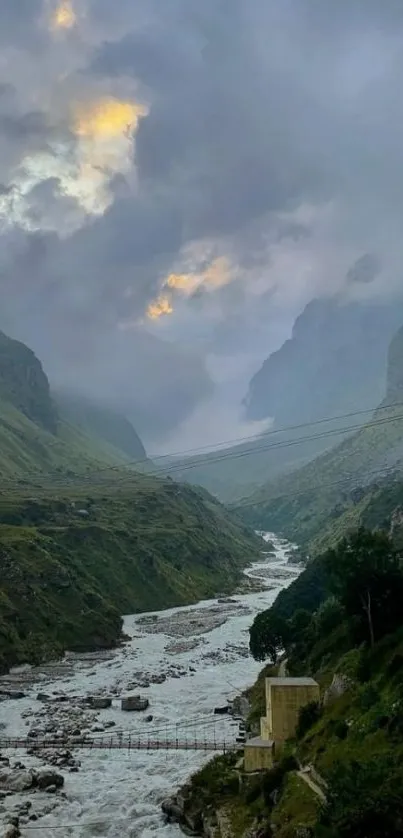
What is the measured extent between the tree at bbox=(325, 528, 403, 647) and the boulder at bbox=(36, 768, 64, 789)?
28.0 m

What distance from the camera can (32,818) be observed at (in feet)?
164

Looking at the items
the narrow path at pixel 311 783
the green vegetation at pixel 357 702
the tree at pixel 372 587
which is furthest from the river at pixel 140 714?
the tree at pixel 372 587

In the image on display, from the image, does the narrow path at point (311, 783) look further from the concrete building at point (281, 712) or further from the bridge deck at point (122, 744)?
the bridge deck at point (122, 744)

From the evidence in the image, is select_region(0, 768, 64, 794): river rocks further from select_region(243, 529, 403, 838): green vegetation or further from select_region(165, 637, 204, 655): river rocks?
select_region(165, 637, 204, 655): river rocks

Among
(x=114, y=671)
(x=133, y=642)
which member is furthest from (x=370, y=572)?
(x=133, y=642)

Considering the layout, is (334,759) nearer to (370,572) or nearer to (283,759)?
(283,759)

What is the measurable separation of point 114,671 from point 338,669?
51335 millimetres

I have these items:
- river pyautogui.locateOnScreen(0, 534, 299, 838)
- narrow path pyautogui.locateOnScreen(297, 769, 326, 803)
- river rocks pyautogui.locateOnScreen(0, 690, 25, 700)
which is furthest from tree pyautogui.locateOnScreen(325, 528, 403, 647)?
river rocks pyautogui.locateOnScreen(0, 690, 25, 700)

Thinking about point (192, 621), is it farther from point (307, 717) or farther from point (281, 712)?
point (307, 717)

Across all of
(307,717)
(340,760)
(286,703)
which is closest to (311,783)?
(340,760)

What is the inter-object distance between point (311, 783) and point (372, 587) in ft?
66.4

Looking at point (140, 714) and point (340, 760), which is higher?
point (340, 760)

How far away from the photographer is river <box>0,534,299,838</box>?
50719mm

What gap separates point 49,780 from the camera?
55.9m
